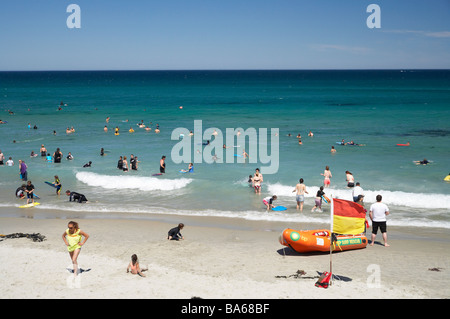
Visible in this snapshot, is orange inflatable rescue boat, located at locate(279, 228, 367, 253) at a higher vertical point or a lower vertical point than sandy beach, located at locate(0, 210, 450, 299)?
higher

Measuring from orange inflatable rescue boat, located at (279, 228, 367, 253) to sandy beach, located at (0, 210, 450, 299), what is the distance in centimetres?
25

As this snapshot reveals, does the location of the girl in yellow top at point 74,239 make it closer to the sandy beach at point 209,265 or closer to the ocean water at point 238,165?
the sandy beach at point 209,265

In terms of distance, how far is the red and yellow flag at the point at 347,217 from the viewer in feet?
34.8

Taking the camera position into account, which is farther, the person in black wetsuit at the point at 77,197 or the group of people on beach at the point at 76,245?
the person in black wetsuit at the point at 77,197

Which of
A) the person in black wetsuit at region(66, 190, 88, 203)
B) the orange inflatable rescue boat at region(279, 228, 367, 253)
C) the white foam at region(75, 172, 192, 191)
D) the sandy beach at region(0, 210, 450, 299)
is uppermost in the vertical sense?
the white foam at region(75, 172, 192, 191)

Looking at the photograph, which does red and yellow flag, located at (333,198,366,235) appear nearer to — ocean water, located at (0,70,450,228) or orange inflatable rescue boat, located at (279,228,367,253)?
orange inflatable rescue boat, located at (279,228,367,253)

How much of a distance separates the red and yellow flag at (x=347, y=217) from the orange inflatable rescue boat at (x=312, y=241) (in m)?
1.04

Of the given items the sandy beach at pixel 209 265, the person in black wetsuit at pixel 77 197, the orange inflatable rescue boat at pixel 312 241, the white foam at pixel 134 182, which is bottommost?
the sandy beach at pixel 209 265

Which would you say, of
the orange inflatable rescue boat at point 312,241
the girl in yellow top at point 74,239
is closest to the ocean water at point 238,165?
the orange inflatable rescue boat at point 312,241

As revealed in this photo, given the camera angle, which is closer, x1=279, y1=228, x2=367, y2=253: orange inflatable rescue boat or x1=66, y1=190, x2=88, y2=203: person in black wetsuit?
x1=279, y1=228, x2=367, y2=253: orange inflatable rescue boat

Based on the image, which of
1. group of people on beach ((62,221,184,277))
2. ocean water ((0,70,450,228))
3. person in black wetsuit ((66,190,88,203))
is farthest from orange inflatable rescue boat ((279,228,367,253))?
person in black wetsuit ((66,190,88,203))

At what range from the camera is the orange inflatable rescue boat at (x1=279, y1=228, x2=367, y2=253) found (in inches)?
462
